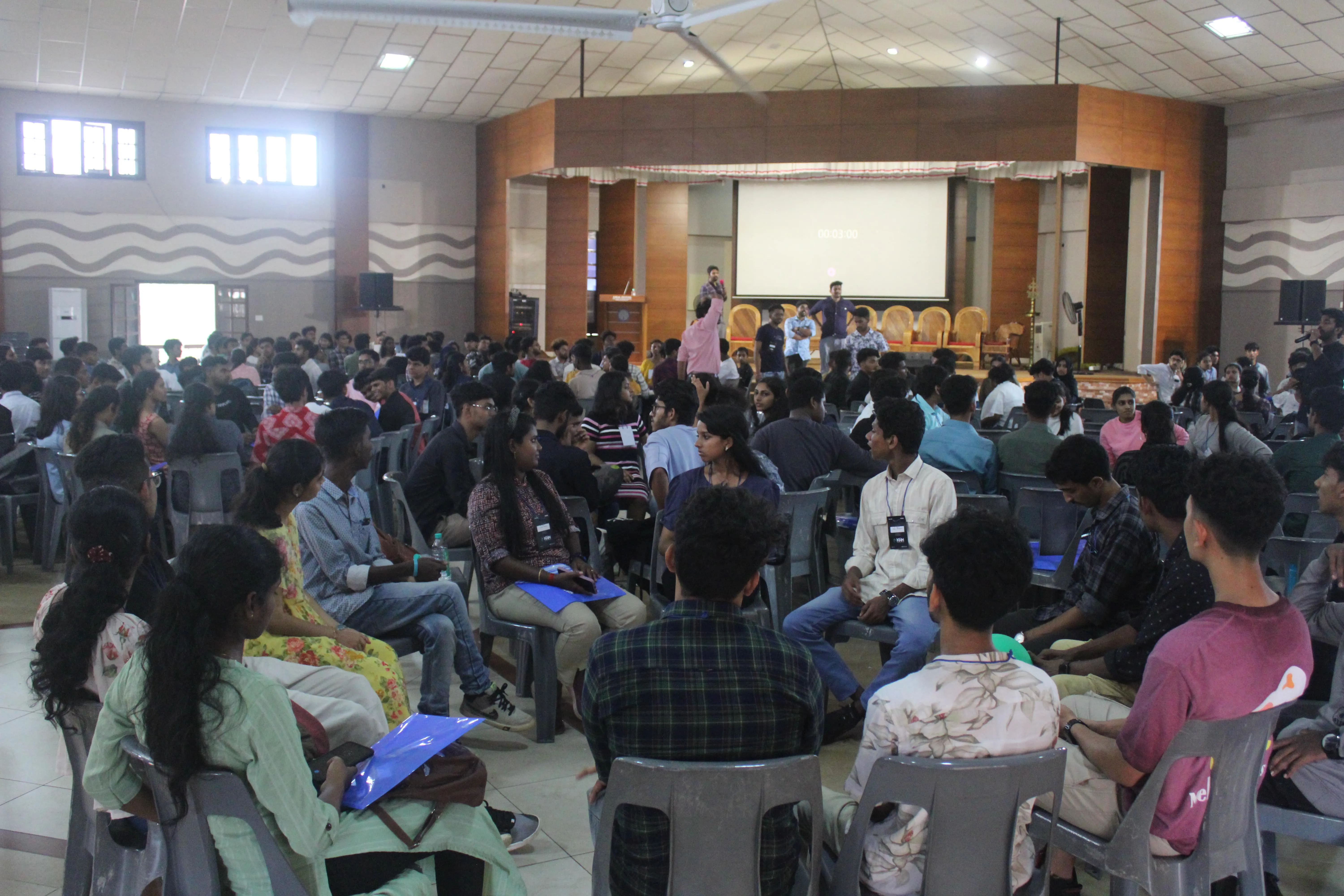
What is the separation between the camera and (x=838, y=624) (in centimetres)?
388

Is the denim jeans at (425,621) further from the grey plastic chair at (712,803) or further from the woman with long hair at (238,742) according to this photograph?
the grey plastic chair at (712,803)

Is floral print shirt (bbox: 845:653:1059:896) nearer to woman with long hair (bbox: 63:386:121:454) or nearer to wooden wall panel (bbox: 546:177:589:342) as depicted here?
woman with long hair (bbox: 63:386:121:454)

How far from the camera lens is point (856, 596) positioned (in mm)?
3791

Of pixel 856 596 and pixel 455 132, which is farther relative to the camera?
pixel 455 132

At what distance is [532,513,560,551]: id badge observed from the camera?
4004mm

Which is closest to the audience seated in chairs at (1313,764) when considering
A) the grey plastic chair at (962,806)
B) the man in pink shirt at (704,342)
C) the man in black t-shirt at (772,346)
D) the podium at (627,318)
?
the grey plastic chair at (962,806)

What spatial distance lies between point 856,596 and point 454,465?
184 centimetres

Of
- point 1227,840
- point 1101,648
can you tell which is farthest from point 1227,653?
point 1101,648

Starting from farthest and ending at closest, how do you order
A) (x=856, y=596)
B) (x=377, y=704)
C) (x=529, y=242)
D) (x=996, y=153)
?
1. (x=529, y=242)
2. (x=996, y=153)
3. (x=856, y=596)
4. (x=377, y=704)

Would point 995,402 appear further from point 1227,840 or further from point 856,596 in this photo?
point 1227,840

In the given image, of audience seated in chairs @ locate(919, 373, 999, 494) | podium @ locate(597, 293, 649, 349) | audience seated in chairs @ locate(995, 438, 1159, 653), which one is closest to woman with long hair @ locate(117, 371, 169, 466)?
audience seated in chairs @ locate(919, 373, 999, 494)

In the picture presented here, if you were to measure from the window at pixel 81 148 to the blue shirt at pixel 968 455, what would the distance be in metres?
13.5

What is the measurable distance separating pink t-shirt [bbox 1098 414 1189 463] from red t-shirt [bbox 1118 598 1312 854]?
386 cm

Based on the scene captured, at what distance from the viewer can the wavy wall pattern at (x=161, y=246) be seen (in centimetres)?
1480
